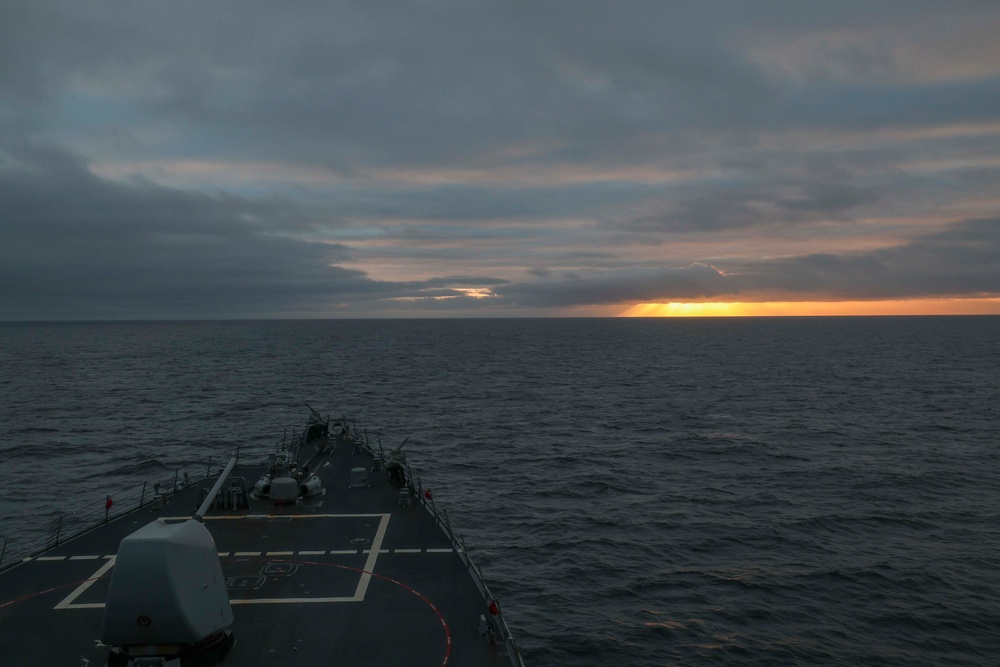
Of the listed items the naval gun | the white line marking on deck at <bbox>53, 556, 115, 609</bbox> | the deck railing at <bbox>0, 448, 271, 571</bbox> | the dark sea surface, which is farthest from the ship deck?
the dark sea surface

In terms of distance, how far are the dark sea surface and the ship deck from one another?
6824 mm

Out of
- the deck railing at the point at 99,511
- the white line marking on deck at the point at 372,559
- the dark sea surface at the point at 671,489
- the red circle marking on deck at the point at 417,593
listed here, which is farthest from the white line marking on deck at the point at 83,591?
the dark sea surface at the point at 671,489

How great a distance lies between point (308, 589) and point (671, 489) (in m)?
34.6

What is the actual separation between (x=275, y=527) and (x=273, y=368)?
13850cm

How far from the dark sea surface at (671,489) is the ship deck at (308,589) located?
269 inches

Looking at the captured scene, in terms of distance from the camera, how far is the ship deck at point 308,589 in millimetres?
18938

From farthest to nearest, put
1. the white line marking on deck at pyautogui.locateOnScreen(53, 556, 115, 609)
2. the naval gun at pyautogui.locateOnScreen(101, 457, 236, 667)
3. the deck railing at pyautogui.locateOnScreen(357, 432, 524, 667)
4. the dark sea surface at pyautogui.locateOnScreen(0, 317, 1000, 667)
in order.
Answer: the dark sea surface at pyautogui.locateOnScreen(0, 317, 1000, 667) → the white line marking on deck at pyautogui.locateOnScreen(53, 556, 115, 609) → the deck railing at pyautogui.locateOnScreen(357, 432, 524, 667) → the naval gun at pyautogui.locateOnScreen(101, 457, 236, 667)

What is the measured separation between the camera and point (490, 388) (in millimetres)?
116500

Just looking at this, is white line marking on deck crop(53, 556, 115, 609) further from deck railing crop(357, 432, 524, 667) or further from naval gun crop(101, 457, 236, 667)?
deck railing crop(357, 432, 524, 667)

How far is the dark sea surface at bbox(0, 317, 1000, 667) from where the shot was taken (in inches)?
1161

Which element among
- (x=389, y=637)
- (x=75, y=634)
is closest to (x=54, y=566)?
(x=75, y=634)

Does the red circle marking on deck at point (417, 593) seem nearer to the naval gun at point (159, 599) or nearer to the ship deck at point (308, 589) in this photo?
the ship deck at point (308, 589)

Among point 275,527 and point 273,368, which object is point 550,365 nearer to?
point 273,368

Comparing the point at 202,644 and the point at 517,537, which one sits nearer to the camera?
the point at 202,644
